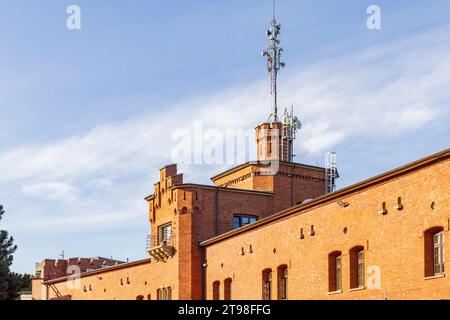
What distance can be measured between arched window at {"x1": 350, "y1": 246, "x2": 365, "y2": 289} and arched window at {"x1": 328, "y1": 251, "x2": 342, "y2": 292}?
112cm

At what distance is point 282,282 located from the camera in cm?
3722

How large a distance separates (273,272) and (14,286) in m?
24.2

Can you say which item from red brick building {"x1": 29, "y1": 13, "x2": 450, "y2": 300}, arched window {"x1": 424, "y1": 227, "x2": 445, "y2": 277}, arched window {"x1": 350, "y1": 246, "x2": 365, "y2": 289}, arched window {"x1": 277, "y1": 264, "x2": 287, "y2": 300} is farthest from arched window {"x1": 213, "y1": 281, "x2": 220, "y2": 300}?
arched window {"x1": 424, "y1": 227, "x2": 445, "y2": 277}

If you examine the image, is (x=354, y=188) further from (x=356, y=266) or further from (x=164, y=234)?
(x=164, y=234)

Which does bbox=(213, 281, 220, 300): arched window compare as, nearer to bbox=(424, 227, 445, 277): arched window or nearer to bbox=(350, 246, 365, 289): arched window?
bbox=(350, 246, 365, 289): arched window

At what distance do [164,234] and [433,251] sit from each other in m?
21.9

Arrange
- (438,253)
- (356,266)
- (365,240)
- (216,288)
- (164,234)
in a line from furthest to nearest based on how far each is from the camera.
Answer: (164,234)
(216,288)
(356,266)
(365,240)
(438,253)

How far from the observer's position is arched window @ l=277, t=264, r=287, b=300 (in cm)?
3684

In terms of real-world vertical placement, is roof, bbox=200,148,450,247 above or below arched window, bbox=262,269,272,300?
above

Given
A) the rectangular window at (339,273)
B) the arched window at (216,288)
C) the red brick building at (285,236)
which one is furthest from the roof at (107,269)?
the rectangular window at (339,273)

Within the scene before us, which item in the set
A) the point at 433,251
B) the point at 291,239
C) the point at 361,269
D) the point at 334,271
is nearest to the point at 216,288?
the point at 291,239
